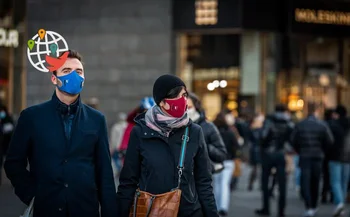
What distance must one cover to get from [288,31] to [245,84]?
13.4 feet

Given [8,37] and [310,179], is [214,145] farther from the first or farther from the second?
[8,37]

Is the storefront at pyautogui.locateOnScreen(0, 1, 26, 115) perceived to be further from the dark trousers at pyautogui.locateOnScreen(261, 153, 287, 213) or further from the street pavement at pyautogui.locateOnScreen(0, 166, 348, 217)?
the dark trousers at pyautogui.locateOnScreen(261, 153, 287, 213)

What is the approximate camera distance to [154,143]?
5906mm

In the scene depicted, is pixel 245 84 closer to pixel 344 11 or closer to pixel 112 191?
pixel 344 11

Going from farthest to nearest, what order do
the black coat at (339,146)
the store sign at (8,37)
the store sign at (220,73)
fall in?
1. the store sign at (220,73)
2. the store sign at (8,37)
3. the black coat at (339,146)

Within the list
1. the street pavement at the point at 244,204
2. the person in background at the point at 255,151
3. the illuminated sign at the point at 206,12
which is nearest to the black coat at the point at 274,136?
the street pavement at the point at 244,204

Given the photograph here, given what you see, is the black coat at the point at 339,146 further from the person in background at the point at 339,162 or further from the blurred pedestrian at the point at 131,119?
the blurred pedestrian at the point at 131,119

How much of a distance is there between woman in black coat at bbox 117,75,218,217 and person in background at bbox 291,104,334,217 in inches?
320

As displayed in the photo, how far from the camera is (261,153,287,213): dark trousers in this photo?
45.7 ft

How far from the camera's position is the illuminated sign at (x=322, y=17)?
21.5 meters

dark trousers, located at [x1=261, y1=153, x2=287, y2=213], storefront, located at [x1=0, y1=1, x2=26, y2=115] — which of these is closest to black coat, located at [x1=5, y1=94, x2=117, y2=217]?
dark trousers, located at [x1=261, y1=153, x2=287, y2=213]

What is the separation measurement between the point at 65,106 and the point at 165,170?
3.05 ft

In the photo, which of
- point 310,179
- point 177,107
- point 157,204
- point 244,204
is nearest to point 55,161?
point 157,204

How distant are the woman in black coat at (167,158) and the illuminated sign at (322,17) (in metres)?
15.9
